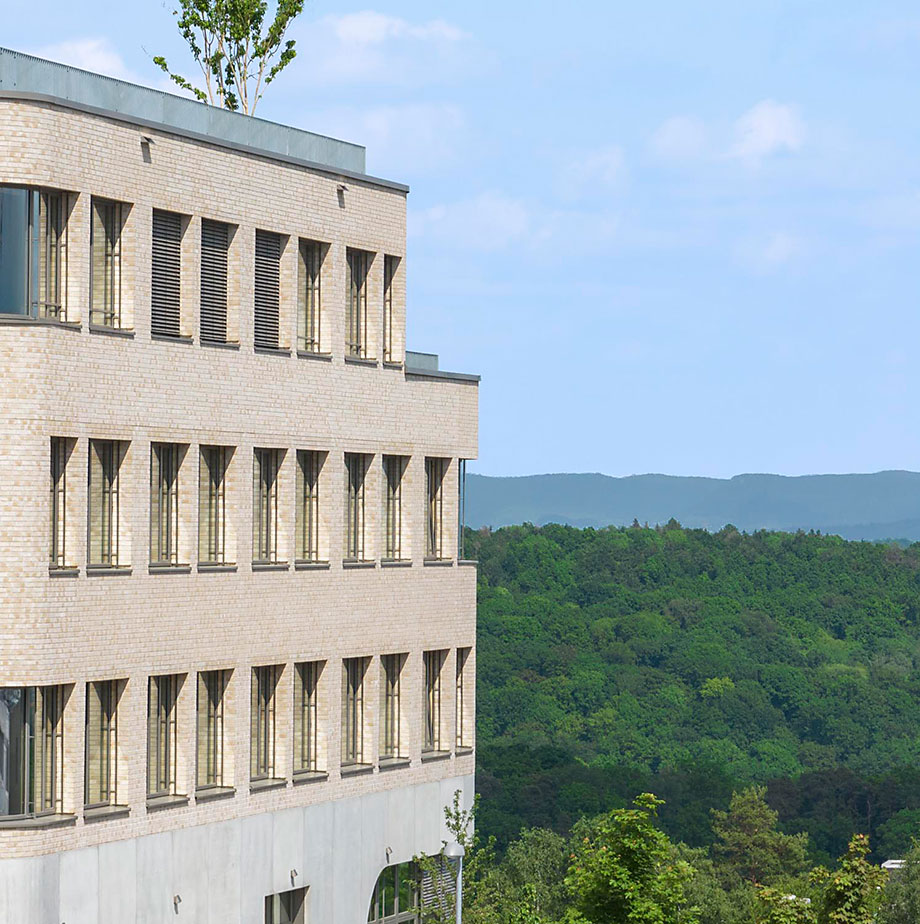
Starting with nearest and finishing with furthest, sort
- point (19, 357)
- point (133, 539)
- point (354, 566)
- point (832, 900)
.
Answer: point (19, 357) < point (133, 539) < point (354, 566) < point (832, 900)

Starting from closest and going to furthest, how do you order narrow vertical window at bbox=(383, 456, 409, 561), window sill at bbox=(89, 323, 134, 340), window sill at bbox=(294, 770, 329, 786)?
window sill at bbox=(89, 323, 134, 340) → window sill at bbox=(294, 770, 329, 786) → narrow vertical window at bbox=(383, 456, 409, 561)

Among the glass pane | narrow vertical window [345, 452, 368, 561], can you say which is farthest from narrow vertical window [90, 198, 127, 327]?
narrow vertical window [345, 452, 368, 561]

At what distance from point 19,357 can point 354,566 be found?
1115cm

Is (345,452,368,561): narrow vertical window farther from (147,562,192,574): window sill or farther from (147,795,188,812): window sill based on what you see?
(147,795,188,812): window sill

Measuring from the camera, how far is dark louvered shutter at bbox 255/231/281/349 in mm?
40500

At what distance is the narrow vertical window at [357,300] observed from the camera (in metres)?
43.6

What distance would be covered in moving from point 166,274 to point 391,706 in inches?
480

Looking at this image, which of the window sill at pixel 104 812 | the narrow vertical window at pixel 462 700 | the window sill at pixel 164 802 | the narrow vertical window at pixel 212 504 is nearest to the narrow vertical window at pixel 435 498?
the narrow vertical window at pixel 462 700

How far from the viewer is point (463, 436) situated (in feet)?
155

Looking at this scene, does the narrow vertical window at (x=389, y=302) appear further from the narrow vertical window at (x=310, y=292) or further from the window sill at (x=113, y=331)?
the window sill at (x=113, y=331)

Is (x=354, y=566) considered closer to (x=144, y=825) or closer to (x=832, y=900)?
(x=144, y=825)

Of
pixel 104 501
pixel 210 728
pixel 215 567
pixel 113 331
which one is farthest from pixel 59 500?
pixel 210 728

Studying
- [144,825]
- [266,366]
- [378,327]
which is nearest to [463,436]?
[378,327]

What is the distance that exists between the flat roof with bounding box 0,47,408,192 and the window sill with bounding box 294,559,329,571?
27.3ft
